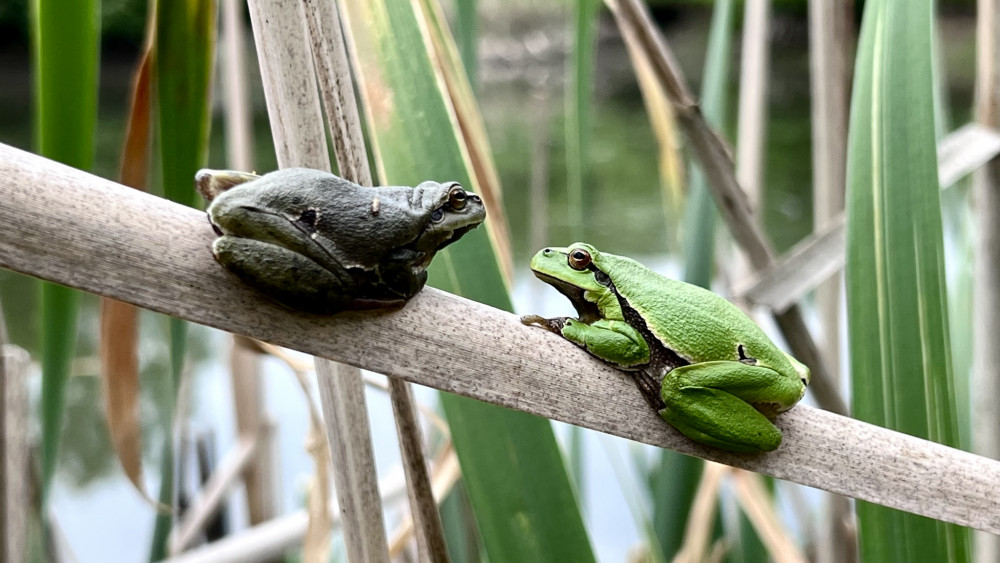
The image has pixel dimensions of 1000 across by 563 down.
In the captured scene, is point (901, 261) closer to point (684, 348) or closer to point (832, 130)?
point (684, 348)

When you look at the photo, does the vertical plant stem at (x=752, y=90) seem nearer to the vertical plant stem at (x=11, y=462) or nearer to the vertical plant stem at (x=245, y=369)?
the vertical plant stem at (x=245, y=369)

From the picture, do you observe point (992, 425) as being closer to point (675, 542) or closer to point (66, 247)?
point (675, 542)

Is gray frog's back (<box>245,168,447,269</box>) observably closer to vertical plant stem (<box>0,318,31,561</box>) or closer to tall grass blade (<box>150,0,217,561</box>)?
tall grass blade (<box>150,0,217,561</box>)

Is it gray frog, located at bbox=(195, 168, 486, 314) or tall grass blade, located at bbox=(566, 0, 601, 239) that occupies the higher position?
tall grass blade, located at bbox=(566, 0, 601, 239)

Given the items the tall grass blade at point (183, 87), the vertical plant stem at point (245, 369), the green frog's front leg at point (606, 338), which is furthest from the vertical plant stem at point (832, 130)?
the vertical plant stem at point (245, 369)

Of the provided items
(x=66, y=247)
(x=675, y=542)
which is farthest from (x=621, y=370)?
(x=675, y=542)

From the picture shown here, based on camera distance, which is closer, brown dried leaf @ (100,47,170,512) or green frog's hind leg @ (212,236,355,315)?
green frog's hind leg @ (212,236,355,315)

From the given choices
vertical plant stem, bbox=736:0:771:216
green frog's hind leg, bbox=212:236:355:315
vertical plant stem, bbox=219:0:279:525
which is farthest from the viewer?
vertical plant stem, bbox=219:0:279:525

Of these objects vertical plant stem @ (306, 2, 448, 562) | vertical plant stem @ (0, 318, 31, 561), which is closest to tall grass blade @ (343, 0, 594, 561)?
vertical plant stem @ (306, 2, 448, 562)
